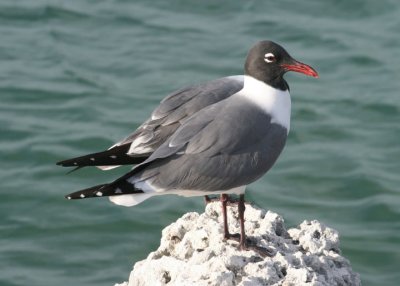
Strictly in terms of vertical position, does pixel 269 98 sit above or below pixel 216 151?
above

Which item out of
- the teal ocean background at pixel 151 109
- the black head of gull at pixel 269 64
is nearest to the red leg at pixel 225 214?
the black head of gull at pixel 269 64

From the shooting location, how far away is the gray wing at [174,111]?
6738mm

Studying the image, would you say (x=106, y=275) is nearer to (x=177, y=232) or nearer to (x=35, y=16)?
(x=177, y=232)

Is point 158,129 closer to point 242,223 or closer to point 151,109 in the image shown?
point 242,223

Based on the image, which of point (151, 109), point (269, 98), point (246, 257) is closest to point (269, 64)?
point (269, 98)

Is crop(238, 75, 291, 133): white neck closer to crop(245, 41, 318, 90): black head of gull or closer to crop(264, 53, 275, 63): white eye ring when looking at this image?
crop(245, 41, 318, 90): black head of gull

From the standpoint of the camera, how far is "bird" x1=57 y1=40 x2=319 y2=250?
21.4 feet

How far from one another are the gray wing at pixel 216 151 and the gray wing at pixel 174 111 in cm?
14

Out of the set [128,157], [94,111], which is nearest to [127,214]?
[94,111]

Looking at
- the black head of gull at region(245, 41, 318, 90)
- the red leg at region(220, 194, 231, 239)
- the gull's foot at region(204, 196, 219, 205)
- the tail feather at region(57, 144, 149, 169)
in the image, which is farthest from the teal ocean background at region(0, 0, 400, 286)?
the black head of gull at region(245, 41, 318, 90)

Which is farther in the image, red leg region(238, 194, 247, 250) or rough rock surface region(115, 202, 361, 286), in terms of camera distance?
red leg region(238, 194, 247, 250)

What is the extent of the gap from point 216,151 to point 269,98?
19.6 inches

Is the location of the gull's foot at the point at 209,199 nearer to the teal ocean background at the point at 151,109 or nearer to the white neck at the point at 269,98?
the white neck at the point at 269,98

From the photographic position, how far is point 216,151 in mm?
6641
